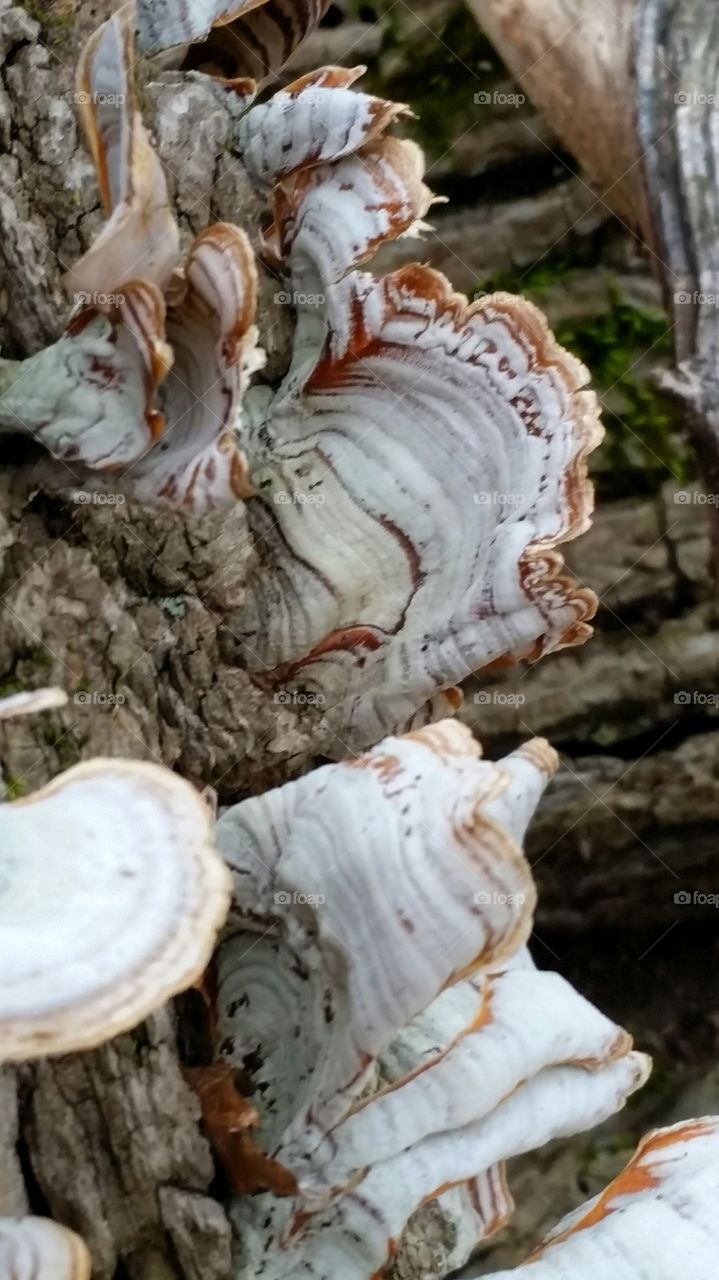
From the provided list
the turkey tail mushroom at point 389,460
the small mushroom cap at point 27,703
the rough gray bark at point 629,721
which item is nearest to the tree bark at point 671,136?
the rough gray bark at point 629,721

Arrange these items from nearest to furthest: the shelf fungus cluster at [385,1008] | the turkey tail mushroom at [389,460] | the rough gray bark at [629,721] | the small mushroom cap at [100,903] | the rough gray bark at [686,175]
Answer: the small mushroom cap at [100,903], the shelf fungus cluster at [385,1008], the turkey tail mushroom at [389,460], the rough gray bark at [686,175], the rough gray bark at [629,721]

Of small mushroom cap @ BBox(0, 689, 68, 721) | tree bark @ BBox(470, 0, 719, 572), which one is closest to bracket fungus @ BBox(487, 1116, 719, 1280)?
small mushroom cap @ BBox(0, 689, 68, 721)

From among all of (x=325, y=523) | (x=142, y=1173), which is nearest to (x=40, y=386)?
(x=325, y=523)

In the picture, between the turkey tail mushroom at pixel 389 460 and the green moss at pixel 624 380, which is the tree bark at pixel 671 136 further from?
the turkey tail mushroom at pixel 389 460

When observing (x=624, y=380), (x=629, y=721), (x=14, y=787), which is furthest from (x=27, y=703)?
(x=624, y=380)

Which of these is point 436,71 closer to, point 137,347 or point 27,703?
point 137,347
